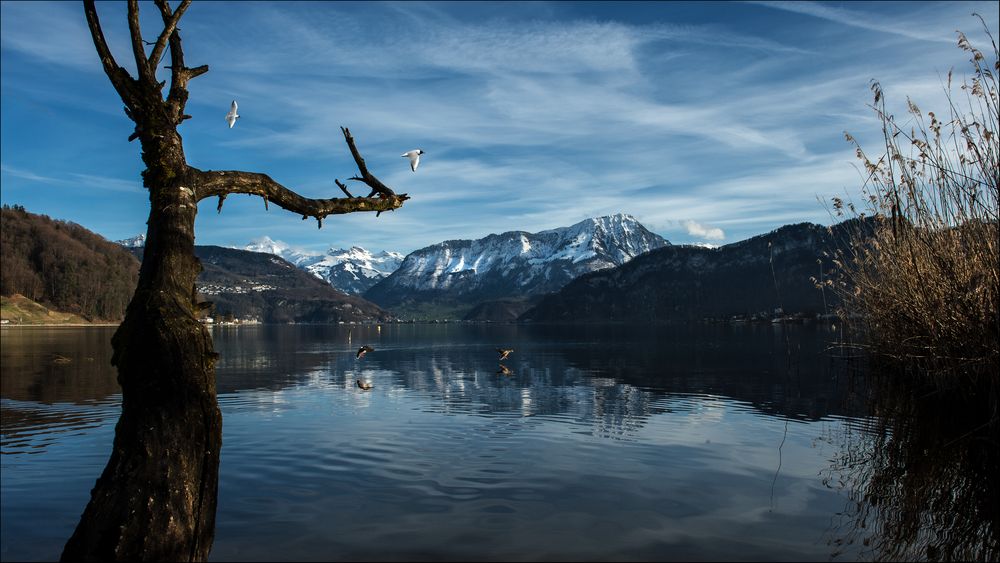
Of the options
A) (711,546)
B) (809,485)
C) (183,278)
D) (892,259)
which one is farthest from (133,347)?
(892,259)

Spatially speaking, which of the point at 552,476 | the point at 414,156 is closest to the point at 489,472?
the point at 552,476

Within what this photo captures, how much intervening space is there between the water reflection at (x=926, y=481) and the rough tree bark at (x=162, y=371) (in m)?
11.8

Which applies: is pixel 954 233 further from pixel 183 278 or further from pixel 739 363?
pixel 739 363

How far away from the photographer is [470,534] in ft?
44.0

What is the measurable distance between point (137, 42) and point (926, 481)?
66.9ft

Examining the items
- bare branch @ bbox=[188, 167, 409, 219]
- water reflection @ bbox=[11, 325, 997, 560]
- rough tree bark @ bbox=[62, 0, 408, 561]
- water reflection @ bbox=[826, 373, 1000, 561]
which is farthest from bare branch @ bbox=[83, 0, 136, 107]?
water reflection @ bbox=[826, 373, 1000, 561]

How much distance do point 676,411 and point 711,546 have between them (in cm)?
2109

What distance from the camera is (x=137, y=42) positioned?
9398 millimetres

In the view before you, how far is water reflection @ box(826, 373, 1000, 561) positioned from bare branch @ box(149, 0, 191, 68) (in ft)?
48.8

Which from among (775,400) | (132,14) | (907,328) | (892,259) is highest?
(132,14)

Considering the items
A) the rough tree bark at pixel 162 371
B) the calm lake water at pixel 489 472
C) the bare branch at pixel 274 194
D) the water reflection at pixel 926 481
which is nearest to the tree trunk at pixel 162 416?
the rough tree bark at pixel 162 371

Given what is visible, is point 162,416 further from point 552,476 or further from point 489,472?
point 552,476

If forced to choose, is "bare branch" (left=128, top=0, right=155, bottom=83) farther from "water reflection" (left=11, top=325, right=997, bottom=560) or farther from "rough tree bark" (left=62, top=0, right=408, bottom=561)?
"water reflection" (left=11, top=325, right=997, bottom=560)

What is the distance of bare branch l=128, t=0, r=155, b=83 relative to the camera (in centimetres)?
930
